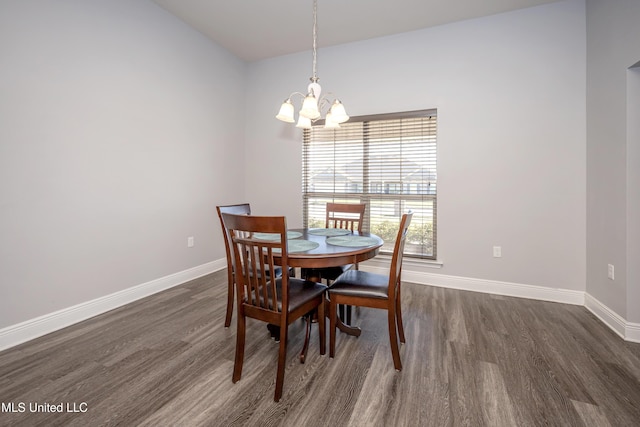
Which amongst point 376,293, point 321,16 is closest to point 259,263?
point 376,293

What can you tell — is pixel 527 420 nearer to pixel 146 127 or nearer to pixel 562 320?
pixel 562 320

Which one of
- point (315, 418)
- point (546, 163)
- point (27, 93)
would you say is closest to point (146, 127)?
point (27, 93)

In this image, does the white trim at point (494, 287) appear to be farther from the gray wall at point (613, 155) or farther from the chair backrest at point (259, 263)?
the chair backrest at point (259, 263)

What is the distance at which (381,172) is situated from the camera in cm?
372

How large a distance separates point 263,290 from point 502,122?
9.75ft

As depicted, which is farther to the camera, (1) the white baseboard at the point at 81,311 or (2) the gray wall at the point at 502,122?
(2) the gray wall at the point at 502,122

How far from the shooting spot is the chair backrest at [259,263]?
1562 millimetres

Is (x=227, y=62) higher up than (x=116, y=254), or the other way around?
(x=227, y=62)

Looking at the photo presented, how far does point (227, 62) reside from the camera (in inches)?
161

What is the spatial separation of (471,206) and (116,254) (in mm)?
3612

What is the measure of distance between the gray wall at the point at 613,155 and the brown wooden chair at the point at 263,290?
7.68 feet

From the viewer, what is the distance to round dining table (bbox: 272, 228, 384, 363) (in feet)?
5.95

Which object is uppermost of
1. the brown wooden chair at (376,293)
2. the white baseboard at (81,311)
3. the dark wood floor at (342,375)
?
the brown wooden chair at (376,293)

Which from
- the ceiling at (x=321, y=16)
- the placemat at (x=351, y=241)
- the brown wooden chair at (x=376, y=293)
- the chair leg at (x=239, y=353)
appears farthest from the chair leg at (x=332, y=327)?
the ceiling at (x=321, y=16)
